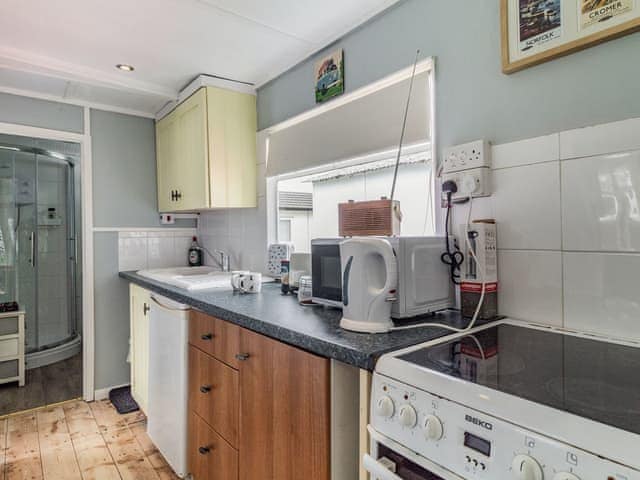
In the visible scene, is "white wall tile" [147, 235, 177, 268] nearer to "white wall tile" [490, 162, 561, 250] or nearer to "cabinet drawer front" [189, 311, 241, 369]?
"cabinet drawer front" [189, 311, 241, 369]

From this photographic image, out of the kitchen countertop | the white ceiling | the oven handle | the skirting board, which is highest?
the white ceiling

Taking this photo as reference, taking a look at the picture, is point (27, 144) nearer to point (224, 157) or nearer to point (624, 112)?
point (224, 157)

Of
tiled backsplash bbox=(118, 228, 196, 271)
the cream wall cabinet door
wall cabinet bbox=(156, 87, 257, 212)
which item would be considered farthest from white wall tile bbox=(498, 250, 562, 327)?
tiled backsplash bbox=(118, 228, 196, 271)

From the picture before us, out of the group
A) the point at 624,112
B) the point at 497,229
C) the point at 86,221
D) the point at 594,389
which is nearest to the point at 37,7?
the point at 86,221

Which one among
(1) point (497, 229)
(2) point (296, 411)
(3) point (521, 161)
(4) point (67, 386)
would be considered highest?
(3) point (521, 161)

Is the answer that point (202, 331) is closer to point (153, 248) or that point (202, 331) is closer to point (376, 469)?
point (376, 469)

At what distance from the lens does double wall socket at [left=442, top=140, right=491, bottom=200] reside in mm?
1315

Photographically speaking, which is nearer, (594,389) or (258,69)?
(594,389)

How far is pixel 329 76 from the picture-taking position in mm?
1951

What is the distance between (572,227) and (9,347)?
12.0ft

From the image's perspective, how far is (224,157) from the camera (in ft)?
7.93

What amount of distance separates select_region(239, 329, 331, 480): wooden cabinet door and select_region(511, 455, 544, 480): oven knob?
51cm

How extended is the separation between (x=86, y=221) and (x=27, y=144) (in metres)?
Result: 1.40

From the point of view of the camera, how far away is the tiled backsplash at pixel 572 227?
104cm
